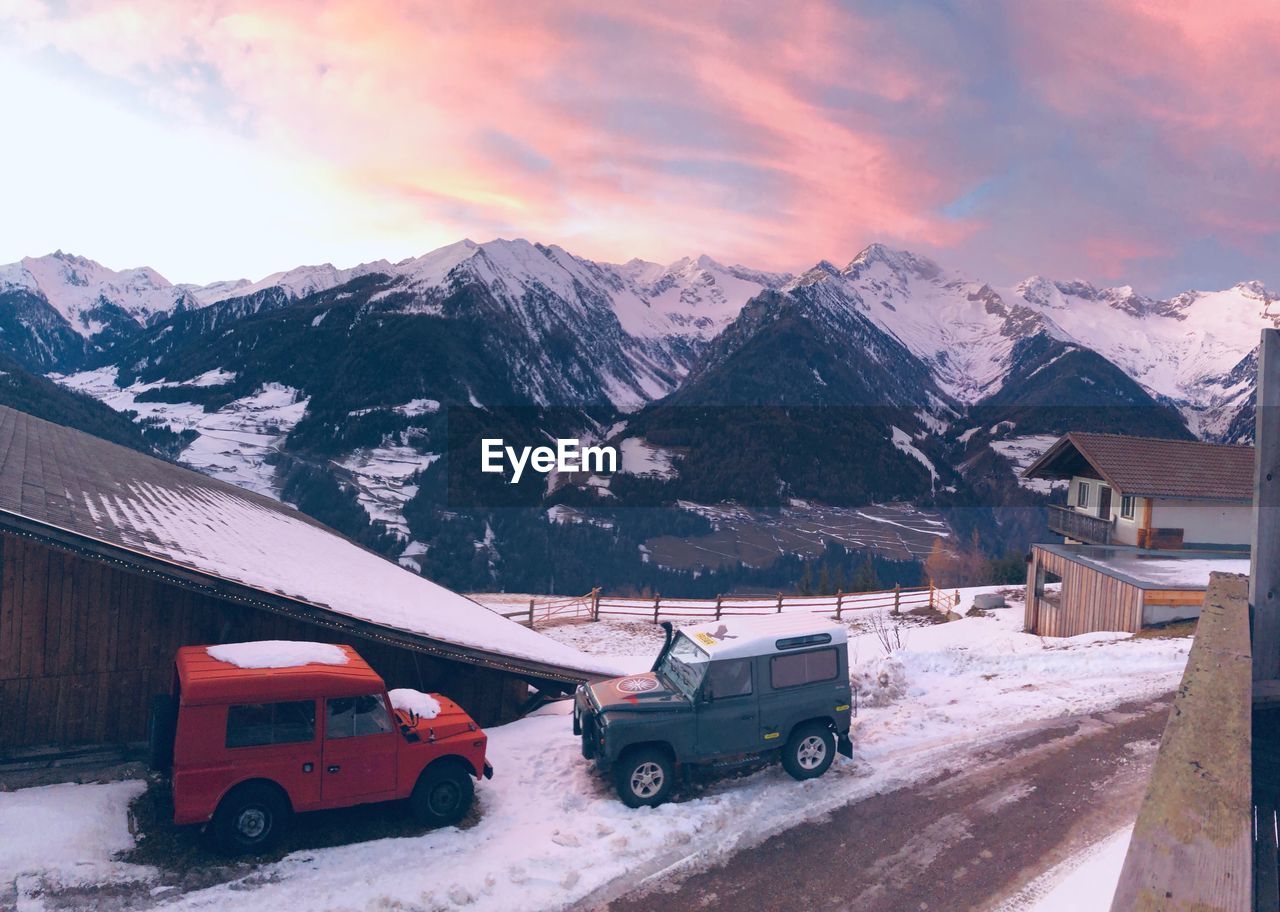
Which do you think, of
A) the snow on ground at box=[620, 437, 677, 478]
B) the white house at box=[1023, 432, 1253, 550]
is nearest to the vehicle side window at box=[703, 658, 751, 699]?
the white house at box=[1023, 432, 1253, 550]

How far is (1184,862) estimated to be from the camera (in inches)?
95.0

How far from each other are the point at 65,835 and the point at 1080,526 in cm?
3752

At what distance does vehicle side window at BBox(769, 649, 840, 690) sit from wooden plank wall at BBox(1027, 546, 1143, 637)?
553 inches

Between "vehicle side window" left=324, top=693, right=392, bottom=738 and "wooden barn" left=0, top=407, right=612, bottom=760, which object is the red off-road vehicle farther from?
"wooden barn" left=0, top=407, right=612, bottom=760

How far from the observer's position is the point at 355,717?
32.0 ft

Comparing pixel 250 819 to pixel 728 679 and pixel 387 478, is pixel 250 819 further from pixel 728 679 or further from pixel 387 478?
pixel 387 478

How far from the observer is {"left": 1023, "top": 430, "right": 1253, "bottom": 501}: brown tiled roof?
101 feet

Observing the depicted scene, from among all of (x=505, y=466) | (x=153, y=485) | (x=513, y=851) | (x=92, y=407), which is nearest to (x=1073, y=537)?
(x=513, y=851)

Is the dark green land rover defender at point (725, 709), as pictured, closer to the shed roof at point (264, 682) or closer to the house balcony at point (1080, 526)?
the shed roof at point (264, 682)

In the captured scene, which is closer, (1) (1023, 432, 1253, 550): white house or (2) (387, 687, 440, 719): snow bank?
(2) (387, 687, 440, 719): snow bank

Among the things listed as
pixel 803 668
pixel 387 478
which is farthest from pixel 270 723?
pixel 387 478

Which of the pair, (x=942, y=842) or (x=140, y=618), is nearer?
(x=942, y=842)

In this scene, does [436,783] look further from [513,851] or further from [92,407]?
[92,407]

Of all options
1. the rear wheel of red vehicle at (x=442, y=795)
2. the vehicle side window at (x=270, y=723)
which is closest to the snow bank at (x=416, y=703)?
the rear wheel of red vehicle at (x=442, y=795)
